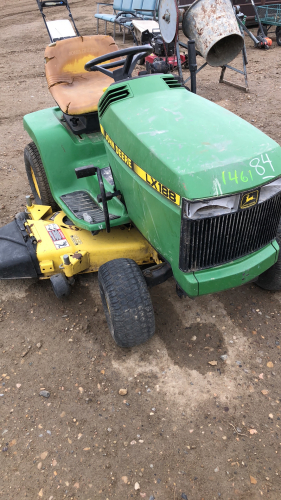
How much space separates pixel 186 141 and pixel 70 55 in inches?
89.2

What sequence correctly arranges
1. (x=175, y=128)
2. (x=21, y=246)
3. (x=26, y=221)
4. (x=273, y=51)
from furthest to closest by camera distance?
(x=273, y=51)
(x=26, y=221)
(x=21, y=246)
(x=175, y=128)

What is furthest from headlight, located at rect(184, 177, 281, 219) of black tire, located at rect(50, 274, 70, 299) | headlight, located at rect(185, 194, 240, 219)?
black tire, located at rect(50, 274, 70, 299)

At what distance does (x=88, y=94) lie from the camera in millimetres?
3379

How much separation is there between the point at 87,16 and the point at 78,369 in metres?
13.4

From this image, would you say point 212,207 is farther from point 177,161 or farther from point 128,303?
point 128,303

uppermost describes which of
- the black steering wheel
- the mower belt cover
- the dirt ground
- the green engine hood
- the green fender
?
the black steering wheel

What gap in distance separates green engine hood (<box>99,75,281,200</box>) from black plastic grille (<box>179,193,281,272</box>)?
6.4 inches

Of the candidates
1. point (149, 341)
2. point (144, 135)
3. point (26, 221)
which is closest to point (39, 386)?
point (149, 341)

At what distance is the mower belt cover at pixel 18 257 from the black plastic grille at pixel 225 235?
127cm

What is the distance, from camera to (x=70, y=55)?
3672mm

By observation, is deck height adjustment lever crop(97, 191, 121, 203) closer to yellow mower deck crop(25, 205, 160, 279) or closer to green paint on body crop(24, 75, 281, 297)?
green paint on body crop(24, 75, 281, 297)

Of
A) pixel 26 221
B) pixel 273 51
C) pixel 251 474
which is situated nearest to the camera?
pixel 251 474

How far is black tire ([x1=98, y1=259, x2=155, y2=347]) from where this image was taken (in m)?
2.28

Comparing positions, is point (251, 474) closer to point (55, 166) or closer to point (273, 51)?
point (55, 166)
